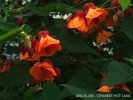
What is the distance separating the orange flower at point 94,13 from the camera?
1.08 m

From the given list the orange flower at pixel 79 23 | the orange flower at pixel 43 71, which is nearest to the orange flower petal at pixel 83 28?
the orange flower at pixel 79 23

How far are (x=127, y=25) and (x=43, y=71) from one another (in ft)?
0.99

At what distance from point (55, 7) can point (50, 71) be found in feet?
0.58

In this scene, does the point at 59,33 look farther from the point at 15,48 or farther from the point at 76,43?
the point at 15,48

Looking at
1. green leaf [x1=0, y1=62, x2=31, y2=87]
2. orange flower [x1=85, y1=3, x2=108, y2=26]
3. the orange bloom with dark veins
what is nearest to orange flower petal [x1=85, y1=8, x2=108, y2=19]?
orange flower [x1=85, y1=3, x2=108, y2=26]

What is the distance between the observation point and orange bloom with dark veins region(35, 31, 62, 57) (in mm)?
1004

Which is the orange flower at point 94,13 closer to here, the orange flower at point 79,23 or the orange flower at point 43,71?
the orange flower at point 79,23

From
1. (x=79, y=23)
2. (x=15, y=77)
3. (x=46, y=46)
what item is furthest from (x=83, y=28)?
(x=15, y=77)

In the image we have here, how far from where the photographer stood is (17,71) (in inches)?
44.8

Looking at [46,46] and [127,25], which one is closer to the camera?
[46,46]

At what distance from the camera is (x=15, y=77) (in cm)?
111

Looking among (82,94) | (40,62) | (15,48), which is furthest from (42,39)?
(15,48)

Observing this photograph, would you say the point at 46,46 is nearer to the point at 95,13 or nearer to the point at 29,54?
the point at 29,54

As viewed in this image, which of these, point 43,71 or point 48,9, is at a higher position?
point 48,9
